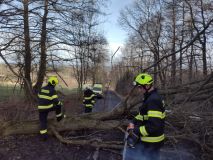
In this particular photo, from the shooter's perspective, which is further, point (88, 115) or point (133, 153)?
point (88, 115)

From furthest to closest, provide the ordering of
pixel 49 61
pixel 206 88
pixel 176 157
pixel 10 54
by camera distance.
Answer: pixel 49 61 < pixel 10 54 < pixel 206 88 < pixel 176 157

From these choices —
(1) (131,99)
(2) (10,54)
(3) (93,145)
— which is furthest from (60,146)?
(2) (10,54)

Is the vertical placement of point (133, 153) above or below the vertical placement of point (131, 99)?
below

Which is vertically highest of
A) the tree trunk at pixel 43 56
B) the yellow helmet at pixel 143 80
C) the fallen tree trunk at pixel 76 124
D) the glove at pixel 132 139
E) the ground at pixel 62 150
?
the tree trunk at pixel 43 56

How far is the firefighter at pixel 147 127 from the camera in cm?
403

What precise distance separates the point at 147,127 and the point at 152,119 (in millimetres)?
146

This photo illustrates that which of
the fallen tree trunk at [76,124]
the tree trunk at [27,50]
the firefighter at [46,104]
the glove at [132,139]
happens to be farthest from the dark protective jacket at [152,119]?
the tree trunk at [27,50]

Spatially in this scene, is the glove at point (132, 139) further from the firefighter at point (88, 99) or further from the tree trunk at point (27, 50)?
the tree trunk at point (27, 50)

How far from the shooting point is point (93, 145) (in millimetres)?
6793

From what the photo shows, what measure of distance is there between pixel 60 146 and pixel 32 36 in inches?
348

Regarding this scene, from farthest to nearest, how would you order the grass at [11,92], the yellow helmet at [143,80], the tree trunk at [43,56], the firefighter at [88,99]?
the grass at [11,92] < the tree trunk at [43,56] < the firefighter at [88,99] < the yellow helmet at [143,80]

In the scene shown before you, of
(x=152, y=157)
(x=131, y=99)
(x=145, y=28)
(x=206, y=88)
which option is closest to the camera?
(x=152, y=157)

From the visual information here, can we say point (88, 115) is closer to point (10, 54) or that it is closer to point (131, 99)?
point (131, 99)

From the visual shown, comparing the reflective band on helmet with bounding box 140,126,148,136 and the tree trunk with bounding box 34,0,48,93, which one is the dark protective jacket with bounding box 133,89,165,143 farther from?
the tree trunk with bounding box 34,0,48,93
